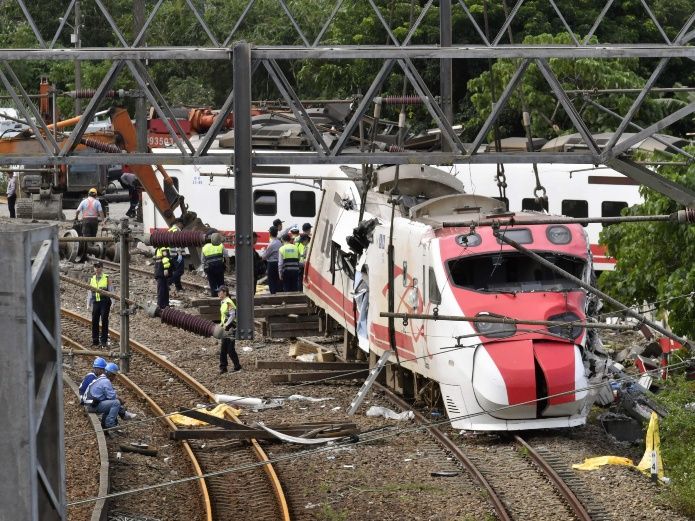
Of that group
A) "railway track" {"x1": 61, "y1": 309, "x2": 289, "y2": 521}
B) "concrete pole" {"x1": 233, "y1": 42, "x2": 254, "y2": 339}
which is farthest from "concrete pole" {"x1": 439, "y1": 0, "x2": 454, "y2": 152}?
"railway track" {"x1": 61, "y1": 309, "x2": 289, "y2": 521}

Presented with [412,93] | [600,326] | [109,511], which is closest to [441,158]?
[600,326]

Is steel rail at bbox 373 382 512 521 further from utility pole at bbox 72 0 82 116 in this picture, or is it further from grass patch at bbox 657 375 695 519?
utility pole at bbox 72 0 82 116

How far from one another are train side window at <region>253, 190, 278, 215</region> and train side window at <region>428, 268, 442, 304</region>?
15.2m

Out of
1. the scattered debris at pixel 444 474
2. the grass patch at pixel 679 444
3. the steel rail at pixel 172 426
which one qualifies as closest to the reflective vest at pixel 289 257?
the steel rail at pixel 172 426

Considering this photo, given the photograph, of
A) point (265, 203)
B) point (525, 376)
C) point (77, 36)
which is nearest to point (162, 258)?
point (265, 203)

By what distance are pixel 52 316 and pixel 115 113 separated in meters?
16.7

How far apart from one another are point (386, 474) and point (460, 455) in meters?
0.96

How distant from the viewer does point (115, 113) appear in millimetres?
24812

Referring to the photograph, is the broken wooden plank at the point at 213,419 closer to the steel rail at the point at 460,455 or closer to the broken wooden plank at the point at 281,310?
the steel rail at the point at 460,455

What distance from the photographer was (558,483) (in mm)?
15148

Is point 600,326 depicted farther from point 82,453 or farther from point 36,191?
point 36,191

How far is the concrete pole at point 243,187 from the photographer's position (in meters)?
13.0

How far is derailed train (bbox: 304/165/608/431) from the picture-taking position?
1673 centimetres

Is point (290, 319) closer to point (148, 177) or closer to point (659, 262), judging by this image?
point (148, 177)
